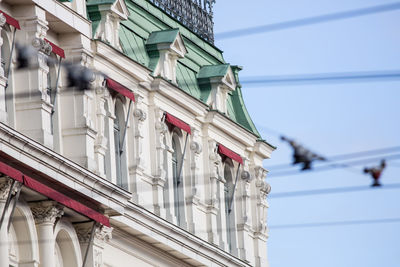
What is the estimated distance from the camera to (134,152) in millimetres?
55562

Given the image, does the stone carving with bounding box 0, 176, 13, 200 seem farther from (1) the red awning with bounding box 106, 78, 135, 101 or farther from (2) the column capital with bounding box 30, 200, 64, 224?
(1) the red awning with bounding box 106, 78, 135, 101

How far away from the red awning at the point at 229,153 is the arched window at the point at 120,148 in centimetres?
659

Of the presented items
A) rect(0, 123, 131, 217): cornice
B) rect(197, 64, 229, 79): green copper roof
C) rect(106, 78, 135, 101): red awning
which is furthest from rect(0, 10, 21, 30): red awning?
rect(197, 64, 229, 79): green copper roof

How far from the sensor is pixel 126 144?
55438 mm

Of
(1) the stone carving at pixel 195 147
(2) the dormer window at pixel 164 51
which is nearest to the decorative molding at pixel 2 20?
(2) the dormer window at pixel 164 51

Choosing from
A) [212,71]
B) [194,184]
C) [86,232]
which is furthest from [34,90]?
[212,71]

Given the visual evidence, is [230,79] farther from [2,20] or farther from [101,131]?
[2,20]

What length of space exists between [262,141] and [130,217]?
11.9 meters

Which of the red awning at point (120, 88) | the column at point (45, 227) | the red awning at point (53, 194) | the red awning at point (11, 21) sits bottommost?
the column at point (45, 227)

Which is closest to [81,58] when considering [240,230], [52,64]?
[52,64]

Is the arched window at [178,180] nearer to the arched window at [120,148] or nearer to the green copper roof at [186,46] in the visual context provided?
the green copper roof at [186,46]

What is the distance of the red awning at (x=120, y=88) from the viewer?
53.9 metres

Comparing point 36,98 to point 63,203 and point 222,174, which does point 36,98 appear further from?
point 222,174

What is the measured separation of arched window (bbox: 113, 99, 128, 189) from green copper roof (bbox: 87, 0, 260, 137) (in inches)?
68.3
